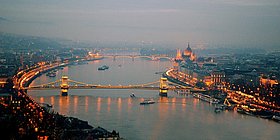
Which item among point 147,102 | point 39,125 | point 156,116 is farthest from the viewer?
point 147,102

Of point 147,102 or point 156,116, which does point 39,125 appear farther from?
point 147,102

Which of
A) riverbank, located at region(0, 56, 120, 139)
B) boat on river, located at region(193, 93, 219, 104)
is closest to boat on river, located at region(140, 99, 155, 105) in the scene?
boat on river, located at region(193, 93, 219, 104)

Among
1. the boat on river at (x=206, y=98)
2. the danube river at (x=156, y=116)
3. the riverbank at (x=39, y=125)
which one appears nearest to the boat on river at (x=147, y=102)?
the danube river at (x=156, y=116)

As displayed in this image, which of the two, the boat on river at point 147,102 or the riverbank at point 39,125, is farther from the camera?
the boat on river at point 147,102

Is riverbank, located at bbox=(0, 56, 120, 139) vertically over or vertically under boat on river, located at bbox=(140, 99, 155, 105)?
under

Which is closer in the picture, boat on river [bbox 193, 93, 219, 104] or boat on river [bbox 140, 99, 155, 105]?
boat on river [bbox 140, 99, 155, 105]

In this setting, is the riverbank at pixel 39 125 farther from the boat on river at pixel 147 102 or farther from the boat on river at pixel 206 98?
the boat on river at pixel 206 98

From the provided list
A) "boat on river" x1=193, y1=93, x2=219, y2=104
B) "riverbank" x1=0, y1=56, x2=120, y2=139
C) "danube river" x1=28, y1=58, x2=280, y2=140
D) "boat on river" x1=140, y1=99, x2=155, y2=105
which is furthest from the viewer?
"boat on river" x1=193, y1=93, x2=219, y2=104

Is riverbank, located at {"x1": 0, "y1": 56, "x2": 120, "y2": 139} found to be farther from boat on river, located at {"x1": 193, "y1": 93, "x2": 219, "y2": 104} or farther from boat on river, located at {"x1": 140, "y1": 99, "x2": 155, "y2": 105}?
boat on river, located at {"x1": 193, "y1": 93, "x2": 219, "y2": 104}

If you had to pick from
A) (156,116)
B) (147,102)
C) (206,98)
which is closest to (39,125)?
(156,116)
